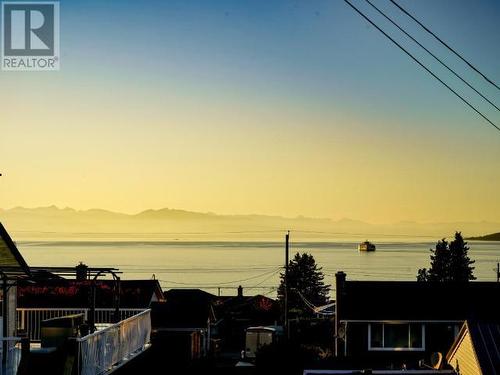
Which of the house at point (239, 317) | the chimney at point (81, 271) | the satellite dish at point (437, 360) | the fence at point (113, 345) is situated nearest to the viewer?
the fence at point (113, 345)

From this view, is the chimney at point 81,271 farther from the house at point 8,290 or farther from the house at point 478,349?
the house at point 478,349

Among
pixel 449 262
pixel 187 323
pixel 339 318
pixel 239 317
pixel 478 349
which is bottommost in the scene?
pixel 239 317

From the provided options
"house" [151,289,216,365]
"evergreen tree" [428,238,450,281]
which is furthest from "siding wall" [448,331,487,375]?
"evergreen tree" [428,238,450,281]

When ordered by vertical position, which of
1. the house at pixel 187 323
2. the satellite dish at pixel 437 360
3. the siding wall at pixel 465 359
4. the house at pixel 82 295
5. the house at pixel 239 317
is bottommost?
the house at pixel 239 317

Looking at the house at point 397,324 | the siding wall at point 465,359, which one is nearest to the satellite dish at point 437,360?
the siding wall at point 465,359

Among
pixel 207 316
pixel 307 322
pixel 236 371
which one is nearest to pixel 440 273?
pixel 307 322

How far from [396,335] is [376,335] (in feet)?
3.42

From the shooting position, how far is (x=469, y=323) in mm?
22438

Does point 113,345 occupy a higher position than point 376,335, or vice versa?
point 113,345

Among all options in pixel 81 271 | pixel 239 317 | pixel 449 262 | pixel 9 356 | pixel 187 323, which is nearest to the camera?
pixel 9 356

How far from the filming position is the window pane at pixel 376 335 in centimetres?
3822

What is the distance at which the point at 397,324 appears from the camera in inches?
1505

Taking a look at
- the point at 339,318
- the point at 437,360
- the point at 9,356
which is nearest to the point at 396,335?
the point at 339,318

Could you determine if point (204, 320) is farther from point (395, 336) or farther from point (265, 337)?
point (395, 336)
